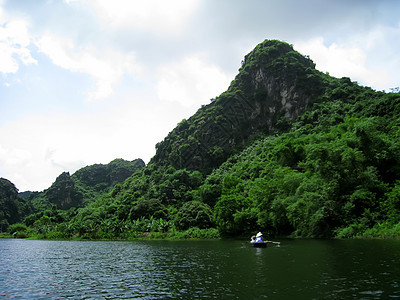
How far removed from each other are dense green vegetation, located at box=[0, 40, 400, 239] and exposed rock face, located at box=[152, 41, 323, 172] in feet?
1.81

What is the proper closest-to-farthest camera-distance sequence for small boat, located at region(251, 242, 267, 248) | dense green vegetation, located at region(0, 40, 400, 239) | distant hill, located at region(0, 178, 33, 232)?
small boat, located at region(251, 242, 267, 248)
dense green vegetation, located at region(0, 40, 400, 239)
distant hill, located at region(0, 178, 33, 232)

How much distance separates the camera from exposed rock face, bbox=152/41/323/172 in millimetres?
141875

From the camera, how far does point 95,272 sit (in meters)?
21.6

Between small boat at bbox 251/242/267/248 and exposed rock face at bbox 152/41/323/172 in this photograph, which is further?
exposed rock face at bbox 152/41/323/172

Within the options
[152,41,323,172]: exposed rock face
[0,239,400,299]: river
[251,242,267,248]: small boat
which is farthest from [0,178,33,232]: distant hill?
[0,239,400,299]: river

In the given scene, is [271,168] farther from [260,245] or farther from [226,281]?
[226,281]

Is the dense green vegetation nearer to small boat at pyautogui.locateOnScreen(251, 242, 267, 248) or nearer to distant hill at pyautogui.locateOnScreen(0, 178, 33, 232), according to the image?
small boat at pyautogui.locateOnScreen(251, 242, 267, 248)

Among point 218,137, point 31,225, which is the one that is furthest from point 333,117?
point 31,225

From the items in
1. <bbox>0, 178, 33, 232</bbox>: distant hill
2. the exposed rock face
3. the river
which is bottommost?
the river

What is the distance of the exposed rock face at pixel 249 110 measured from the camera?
142m

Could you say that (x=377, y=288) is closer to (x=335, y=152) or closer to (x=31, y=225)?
(x=335, y=152)

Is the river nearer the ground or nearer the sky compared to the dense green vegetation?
nearer the ground

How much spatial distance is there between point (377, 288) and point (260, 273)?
681 centimetres

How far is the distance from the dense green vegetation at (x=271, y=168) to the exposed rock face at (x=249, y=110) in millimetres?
551
